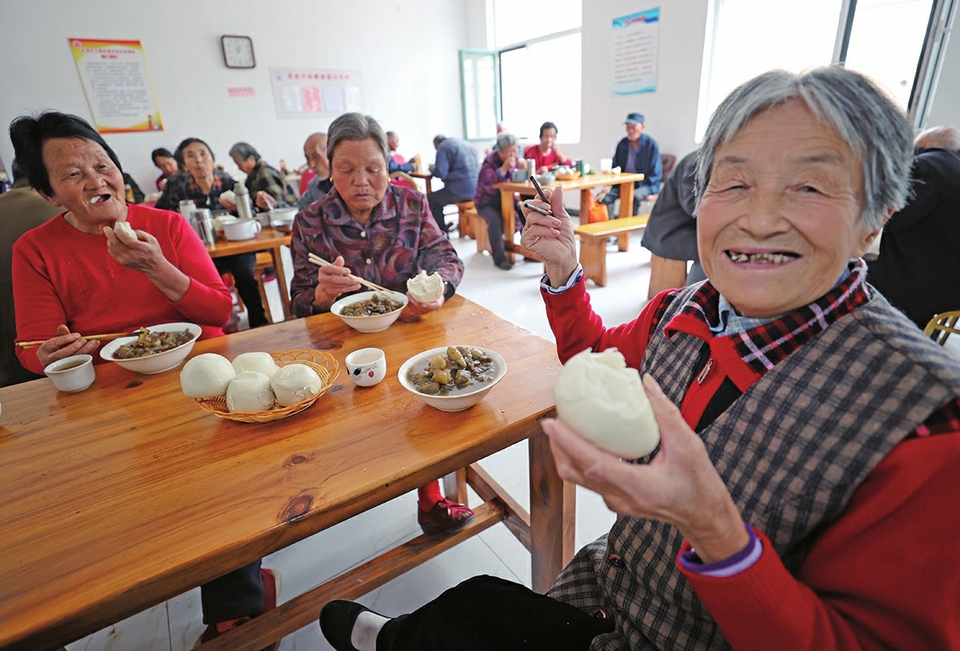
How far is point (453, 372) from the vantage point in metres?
1.09

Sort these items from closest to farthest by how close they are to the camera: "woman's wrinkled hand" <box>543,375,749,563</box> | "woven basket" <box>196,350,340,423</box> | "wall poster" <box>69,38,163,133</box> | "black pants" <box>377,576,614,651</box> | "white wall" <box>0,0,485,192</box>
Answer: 1. "woman's wrinkled hand" <box>543,375,749,563</box>
2. "black pants" <box>377,576,614,651</box>
3. "woven basket" <box>196,350,340,423</box>
4. "white wall" <box>0,0,485,192</box>
5. "wall poster" <box>69,38,163,133</box>

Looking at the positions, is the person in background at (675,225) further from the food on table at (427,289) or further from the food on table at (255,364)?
the food on table at (255,364)

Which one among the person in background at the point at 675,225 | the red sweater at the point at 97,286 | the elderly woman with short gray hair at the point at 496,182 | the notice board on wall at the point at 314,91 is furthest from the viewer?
the notice board on wall at the point at 314,91

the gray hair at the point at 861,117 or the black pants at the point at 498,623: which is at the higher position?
the gray hair at the point at 861,117

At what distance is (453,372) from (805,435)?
682mm

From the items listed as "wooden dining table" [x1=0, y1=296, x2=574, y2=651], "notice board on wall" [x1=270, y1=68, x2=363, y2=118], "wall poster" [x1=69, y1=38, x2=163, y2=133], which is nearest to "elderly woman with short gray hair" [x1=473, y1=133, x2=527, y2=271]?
"notice board on wall" [x1=270, y1=68, x2=363, y2=118]

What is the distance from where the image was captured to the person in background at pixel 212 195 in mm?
3611

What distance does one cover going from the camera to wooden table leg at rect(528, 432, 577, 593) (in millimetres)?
1256

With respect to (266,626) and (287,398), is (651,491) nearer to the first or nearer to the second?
(287,398)

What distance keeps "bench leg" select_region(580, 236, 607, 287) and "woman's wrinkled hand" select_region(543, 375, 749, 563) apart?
12.7ft

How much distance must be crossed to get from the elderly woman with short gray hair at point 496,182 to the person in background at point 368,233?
3294 millimetres

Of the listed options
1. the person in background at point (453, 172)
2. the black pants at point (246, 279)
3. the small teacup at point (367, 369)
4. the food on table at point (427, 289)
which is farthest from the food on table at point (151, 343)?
the person in background at point (453, 172)

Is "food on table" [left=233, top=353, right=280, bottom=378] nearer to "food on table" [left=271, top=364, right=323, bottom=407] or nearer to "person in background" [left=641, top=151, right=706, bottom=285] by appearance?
"food on table" [left=271, top=364, right=323, bottom=407]

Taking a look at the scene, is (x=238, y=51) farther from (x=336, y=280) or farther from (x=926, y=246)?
(x=926, y=246)
